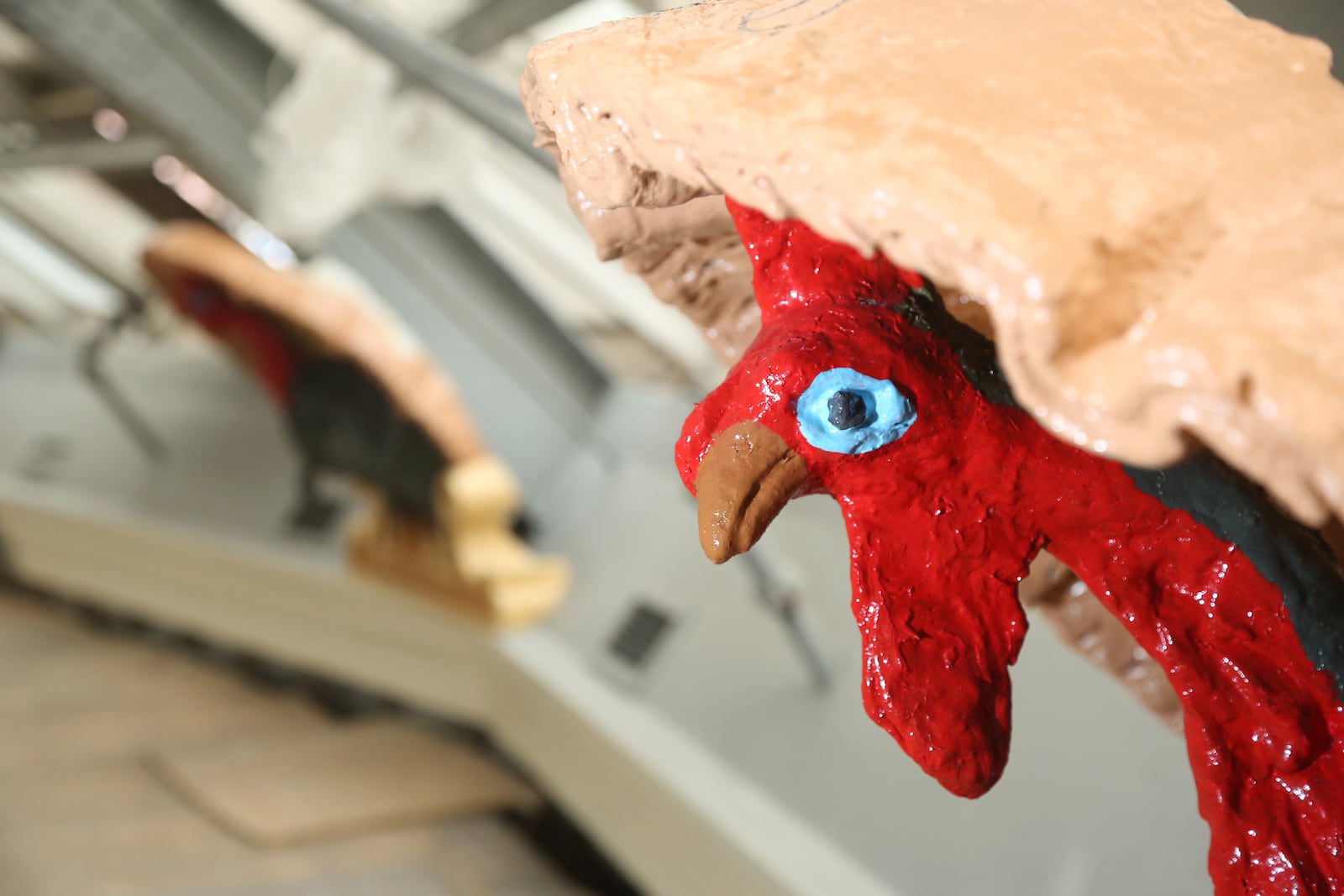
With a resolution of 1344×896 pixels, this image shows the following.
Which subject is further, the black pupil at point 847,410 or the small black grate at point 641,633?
the small black grate at point 641,633

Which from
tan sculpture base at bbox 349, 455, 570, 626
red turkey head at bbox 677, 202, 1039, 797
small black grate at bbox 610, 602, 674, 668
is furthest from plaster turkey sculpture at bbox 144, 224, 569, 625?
red turkey head at bbox 677, 202, 1039, 797

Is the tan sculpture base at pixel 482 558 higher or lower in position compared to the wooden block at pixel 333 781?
higher

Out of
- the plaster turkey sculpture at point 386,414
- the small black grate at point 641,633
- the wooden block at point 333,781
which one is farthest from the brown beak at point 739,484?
the wooden block at point 333,781

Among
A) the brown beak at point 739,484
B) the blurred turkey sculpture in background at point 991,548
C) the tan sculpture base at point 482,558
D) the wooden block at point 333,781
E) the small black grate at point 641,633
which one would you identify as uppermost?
the brown beak at point 739,484

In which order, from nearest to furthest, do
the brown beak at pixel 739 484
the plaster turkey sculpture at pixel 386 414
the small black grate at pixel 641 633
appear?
the brown beak at pixel 739 484 < the small black grate at pixel 641 633 < the plaster turkey sculpture at pixel 386 414

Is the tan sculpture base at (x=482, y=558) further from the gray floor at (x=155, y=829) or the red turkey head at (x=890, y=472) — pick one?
the red turkey head at (x=890, y=472)

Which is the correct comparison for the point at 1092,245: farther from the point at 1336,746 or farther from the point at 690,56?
the point at 1336,746

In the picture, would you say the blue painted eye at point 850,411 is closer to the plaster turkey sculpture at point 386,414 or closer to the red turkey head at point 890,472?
the red turkey head at point 890,472

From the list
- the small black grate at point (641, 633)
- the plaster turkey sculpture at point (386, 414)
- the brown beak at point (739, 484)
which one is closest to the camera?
the brown beak at point (739, 484)
